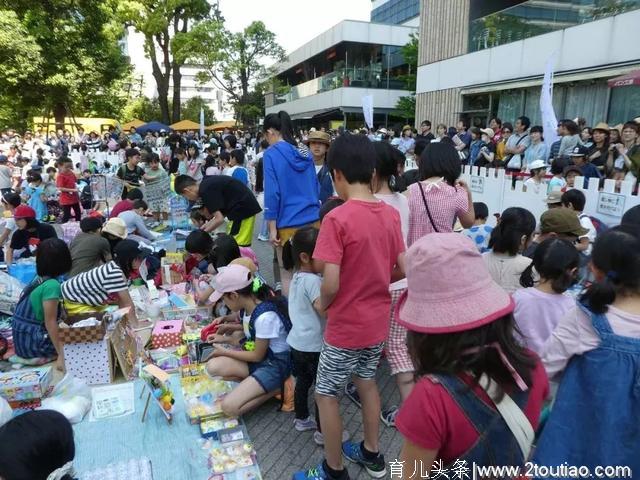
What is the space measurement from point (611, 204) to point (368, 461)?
448 centimetres

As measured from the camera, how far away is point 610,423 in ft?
4.62

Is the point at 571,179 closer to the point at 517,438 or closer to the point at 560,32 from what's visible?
the point at 517,438

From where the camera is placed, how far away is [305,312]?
8.66 feet

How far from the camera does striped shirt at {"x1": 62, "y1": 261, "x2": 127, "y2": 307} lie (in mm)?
3557

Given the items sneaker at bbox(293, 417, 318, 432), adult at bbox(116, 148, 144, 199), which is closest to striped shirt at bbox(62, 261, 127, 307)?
sneaker at bbox(293, 417, 318, 432)

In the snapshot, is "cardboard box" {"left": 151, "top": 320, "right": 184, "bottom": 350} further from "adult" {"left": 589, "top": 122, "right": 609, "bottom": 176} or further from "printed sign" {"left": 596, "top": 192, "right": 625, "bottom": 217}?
"adult" {"left": 589, "top": 122, "right": 609, "bottom": 176}

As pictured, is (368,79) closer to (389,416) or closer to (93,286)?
(93,286)

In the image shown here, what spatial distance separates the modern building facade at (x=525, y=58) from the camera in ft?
31.4

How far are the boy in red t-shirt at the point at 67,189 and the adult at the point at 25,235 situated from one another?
2984 mm

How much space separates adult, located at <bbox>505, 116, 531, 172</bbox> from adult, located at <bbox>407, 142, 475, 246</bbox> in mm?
5221

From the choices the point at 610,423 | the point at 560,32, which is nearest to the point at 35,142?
the point at 560,32

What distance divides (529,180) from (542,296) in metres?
4.80

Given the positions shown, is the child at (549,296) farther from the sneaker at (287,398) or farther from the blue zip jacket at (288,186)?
the blue zip jacket at (288,186)

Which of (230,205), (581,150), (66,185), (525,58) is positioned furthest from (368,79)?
(230,205)
